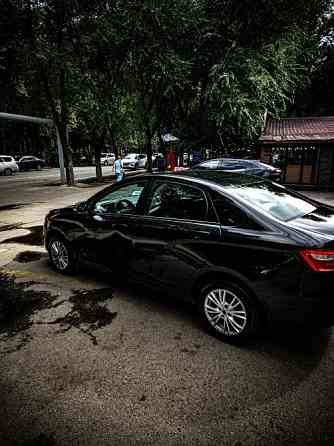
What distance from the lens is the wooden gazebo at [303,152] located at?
15805 mm

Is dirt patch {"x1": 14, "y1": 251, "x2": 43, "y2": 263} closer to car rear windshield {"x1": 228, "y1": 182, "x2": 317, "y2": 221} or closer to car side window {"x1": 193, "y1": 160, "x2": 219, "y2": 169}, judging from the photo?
car rear windshield {"x1": 228, "y1": 182, "x2": 317, "y2": 221}

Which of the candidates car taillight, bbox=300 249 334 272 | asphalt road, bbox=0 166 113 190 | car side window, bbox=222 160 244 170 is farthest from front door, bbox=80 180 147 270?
asphalt road, bbox=0 166 113 190

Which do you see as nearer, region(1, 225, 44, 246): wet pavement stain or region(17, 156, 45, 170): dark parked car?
region(1, 225, 44, 246): wet pavement stain

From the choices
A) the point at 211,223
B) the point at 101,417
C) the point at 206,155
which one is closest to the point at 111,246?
the point at 211,223

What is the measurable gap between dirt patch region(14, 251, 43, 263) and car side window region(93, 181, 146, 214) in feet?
6.84

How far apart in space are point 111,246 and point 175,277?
1025 mm

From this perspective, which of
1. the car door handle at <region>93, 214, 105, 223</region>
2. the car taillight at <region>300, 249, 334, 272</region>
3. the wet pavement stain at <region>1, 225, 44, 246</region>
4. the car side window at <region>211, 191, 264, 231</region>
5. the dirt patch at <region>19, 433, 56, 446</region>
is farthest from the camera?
the wet pavement stain at <region>1, 225, 44, 246</region>

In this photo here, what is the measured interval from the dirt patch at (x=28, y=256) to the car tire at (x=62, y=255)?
0.87 m

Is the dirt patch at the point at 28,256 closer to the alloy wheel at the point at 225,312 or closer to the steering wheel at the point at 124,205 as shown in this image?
the steering wheel at the point at 124,205

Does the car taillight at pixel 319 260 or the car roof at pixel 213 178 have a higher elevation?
the car roof at pixel 213 178

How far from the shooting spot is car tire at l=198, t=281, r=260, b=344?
2691 mm

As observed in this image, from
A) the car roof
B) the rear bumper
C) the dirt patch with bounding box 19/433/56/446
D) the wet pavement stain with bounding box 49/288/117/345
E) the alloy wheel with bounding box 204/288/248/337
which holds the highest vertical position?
the car roof

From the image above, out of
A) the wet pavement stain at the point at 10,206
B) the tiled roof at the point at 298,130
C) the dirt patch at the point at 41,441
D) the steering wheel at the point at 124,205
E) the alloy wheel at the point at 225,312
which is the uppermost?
the tiled roof at the point at 298,130

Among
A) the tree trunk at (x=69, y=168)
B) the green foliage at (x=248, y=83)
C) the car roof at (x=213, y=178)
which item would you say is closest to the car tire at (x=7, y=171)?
the tree trunk at (x=69, y=168)
